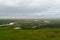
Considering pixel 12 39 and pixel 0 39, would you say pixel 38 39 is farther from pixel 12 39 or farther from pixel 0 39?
pixel 0 39

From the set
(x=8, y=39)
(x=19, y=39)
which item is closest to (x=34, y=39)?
(x=19, y=39)

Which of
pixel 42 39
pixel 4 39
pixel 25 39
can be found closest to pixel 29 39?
pixel 25 39

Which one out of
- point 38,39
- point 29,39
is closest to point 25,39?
point 29,39

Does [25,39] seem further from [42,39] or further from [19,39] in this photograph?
[42,39]

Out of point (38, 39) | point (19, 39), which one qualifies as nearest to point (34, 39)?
point (38, 39)

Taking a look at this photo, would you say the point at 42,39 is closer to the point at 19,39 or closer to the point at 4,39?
the point at 19,39

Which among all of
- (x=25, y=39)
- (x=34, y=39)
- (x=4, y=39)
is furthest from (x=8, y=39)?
(x=34, y=39)

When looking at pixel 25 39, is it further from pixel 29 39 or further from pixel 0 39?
pixel 0 39
